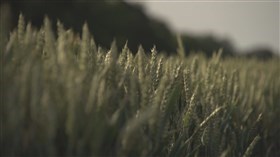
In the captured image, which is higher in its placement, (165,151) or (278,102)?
(278,102)

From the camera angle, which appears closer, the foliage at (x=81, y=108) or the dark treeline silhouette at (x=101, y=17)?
the foliage at (x=81, y=108)

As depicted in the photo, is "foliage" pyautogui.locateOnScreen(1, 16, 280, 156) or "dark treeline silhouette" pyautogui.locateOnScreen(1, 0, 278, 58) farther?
"dark treeline silhouette" pyautogui.locateOnScreen(1, 0, 278, 58)

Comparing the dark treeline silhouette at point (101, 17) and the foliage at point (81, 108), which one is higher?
the dark treeline silhouette at point (101, 17)

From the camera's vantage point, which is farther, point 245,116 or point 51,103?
point 245,116

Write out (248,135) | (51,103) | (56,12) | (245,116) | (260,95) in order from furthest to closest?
(56,12) < (260,95) < (245,116) < (248,135) < (51,103)

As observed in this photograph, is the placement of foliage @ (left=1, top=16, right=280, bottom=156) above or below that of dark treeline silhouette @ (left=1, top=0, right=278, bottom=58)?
below

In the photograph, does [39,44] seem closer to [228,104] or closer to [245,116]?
[228,104]

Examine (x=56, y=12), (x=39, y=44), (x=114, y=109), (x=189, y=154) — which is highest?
(x=56, y=12)

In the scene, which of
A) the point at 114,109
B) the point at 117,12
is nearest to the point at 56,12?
the point at 117,12

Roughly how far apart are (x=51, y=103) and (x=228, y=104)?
128 cm

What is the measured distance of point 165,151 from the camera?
1.74m

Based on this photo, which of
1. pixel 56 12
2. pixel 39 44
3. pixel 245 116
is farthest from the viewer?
pixel 56 12

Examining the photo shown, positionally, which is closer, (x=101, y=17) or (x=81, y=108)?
(x=81, y=108)

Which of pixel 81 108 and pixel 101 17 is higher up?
pixel 101 17
